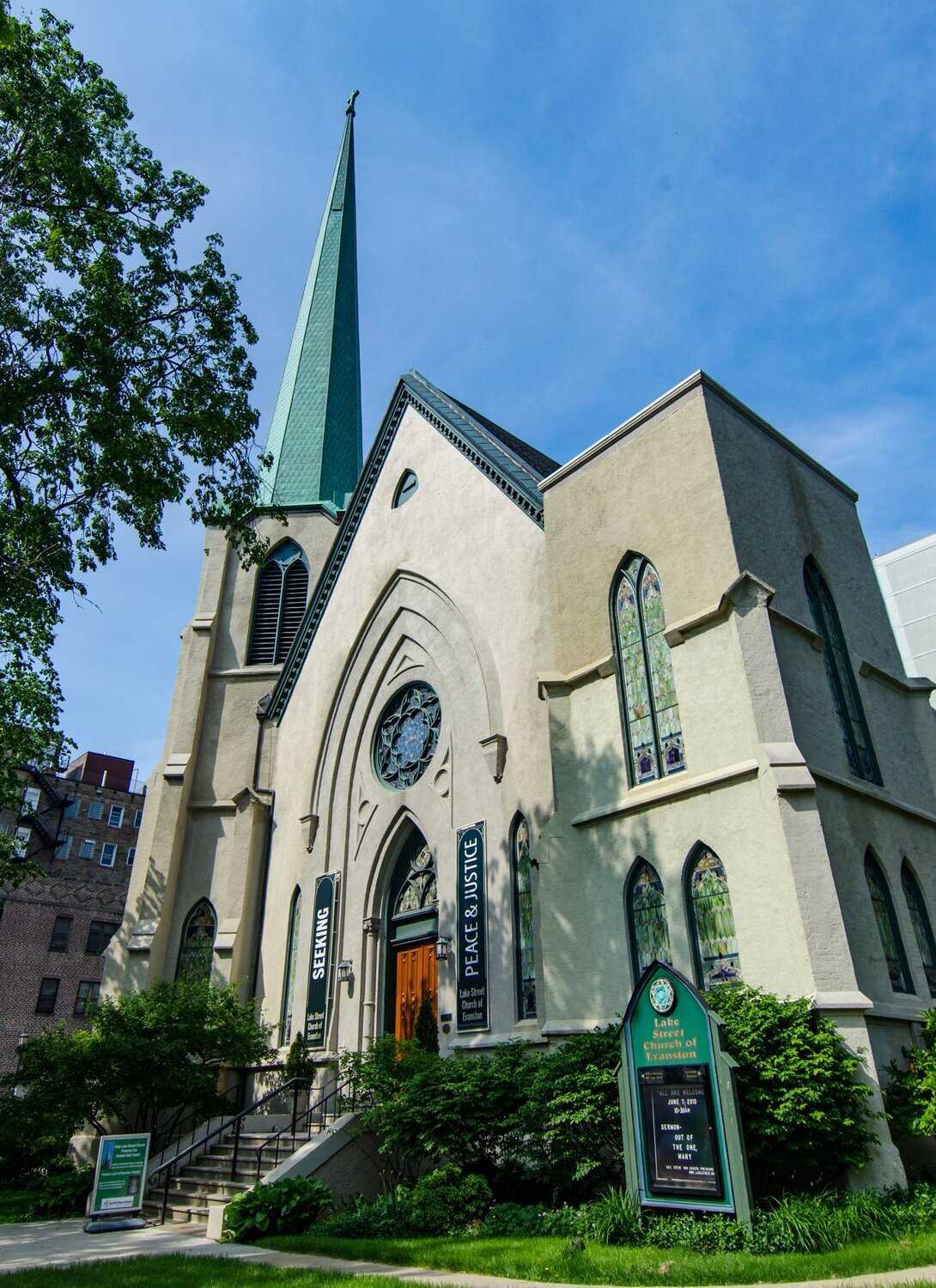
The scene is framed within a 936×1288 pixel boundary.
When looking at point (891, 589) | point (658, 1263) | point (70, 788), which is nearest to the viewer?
point (658, 1263)

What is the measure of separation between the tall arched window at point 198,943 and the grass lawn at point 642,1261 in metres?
10.9

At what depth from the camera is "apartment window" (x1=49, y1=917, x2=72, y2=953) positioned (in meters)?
39.1

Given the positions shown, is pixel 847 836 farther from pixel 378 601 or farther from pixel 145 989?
pixel 145 989

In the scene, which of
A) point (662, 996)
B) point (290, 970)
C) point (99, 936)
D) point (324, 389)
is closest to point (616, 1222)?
point (662, 996)

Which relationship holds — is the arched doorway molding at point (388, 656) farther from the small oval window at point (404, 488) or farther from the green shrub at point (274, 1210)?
the green shrub at point (274, 1210)

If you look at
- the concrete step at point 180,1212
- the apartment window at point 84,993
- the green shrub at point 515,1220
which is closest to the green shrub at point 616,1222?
the green shrub at point 515,1220

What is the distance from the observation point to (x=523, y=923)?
512 inches

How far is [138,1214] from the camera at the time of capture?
11.6m

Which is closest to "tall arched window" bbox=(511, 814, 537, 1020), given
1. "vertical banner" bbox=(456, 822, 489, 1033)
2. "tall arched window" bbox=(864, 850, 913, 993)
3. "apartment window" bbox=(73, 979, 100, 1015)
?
"vertical banner" bbox=(456, 822, 489, 1033)

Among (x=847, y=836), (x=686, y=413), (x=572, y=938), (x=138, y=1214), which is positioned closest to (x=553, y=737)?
(x=572, y=938)

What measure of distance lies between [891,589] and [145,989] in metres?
25.9

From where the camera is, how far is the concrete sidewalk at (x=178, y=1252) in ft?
19.7

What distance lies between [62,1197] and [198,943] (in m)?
5.87

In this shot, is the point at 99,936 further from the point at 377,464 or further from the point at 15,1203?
the point at 377,464
